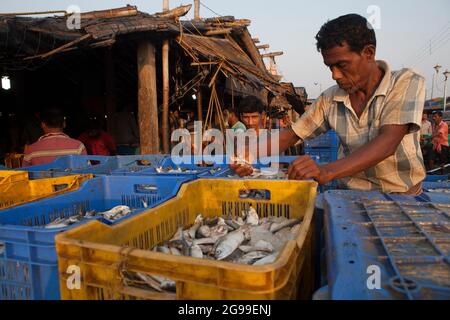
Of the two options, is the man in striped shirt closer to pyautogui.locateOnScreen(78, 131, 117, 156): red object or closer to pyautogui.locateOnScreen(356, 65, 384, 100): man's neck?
pyautogui.locateOnScreen(78, 131, 117, 156): red object

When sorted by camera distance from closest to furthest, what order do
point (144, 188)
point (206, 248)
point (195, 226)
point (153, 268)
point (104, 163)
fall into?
point (153, 268), point (206, 248), point (195, 226), point (144, 188), point (104, 163)

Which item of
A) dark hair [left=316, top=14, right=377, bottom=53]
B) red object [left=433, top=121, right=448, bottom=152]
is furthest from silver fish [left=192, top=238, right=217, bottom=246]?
red object [left=433, top=121, right=448, bottom=152]

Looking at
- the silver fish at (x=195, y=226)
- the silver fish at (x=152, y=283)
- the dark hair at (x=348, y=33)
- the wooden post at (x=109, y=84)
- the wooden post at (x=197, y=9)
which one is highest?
the wooden post at (x=197, y=9)

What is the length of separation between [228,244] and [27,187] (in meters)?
2.07

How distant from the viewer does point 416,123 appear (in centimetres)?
193

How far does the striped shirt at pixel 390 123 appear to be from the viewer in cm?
201

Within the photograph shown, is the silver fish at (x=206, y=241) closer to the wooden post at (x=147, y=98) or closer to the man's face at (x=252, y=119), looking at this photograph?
the man's face at (x=252, y=119)

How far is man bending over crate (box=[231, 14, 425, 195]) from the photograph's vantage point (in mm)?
1897

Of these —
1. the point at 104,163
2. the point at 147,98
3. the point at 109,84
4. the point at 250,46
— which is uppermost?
the point at 250,46

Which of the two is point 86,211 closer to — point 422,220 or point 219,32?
point 422,220

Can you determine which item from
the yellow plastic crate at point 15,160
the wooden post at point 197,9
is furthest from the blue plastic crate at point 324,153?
the wooden post at point 197,9

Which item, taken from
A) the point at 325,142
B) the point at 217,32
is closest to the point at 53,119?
the point at 325,142

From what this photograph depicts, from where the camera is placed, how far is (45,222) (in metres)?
2.19

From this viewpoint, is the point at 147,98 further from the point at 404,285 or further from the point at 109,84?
the point at 404,285
